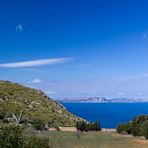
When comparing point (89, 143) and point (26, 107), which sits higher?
point (26, 107)

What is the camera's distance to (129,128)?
8919cm

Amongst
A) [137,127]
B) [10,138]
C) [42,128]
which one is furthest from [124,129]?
[10,138]

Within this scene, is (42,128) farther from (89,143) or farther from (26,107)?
(26,107)

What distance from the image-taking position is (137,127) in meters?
85.6

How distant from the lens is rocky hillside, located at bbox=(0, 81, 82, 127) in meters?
105

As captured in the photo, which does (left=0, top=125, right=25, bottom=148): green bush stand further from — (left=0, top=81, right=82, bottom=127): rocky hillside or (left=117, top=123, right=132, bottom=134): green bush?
(left=0, top=81, right=82, bottom=127): rocky hillside

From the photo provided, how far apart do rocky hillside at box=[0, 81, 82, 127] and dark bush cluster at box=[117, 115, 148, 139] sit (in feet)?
69.2

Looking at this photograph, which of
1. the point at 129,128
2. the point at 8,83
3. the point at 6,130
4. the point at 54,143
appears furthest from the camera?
the point at 8,83

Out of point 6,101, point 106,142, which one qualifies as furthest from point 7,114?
point 106,142

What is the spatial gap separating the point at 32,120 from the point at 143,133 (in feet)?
107

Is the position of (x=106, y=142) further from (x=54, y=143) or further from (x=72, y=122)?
(x=72, y=122)

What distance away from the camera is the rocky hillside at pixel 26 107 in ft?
344

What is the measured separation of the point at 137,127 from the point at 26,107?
4514cm

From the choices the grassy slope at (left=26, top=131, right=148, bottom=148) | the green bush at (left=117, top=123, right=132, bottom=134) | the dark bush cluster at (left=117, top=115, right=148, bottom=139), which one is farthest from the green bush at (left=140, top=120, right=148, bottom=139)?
the grassy slope at (left=26, top=131, right=148, bottom=148)
